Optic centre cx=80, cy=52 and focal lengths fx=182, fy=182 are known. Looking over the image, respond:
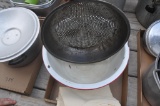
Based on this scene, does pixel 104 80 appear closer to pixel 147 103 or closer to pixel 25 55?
pixel 147 103

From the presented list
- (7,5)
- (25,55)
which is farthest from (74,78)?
(7,5)

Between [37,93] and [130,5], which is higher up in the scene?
[130,5]

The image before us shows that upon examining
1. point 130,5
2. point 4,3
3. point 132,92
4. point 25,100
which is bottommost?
point 25,100

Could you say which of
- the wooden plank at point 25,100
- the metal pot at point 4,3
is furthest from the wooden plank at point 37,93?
the metal pot at point 4,3

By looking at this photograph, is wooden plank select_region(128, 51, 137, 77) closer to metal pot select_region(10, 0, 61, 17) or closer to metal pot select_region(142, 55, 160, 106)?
metal pot select_region(142, 55, 160, 106)

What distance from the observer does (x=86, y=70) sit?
1.91ft

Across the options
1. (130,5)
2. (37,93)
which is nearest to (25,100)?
(37,93)

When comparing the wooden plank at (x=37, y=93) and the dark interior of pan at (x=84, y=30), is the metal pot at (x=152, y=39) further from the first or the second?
the wooden plank at (x=37, y=93)

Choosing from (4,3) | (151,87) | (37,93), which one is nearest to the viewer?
(151,87)

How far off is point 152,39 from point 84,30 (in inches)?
10.7

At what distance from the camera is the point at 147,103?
0.62 metres

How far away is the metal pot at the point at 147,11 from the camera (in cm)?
67

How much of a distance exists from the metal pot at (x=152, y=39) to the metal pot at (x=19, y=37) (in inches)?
15.9

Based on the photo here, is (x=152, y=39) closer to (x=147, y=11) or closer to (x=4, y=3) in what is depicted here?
(x=147, y=11)
